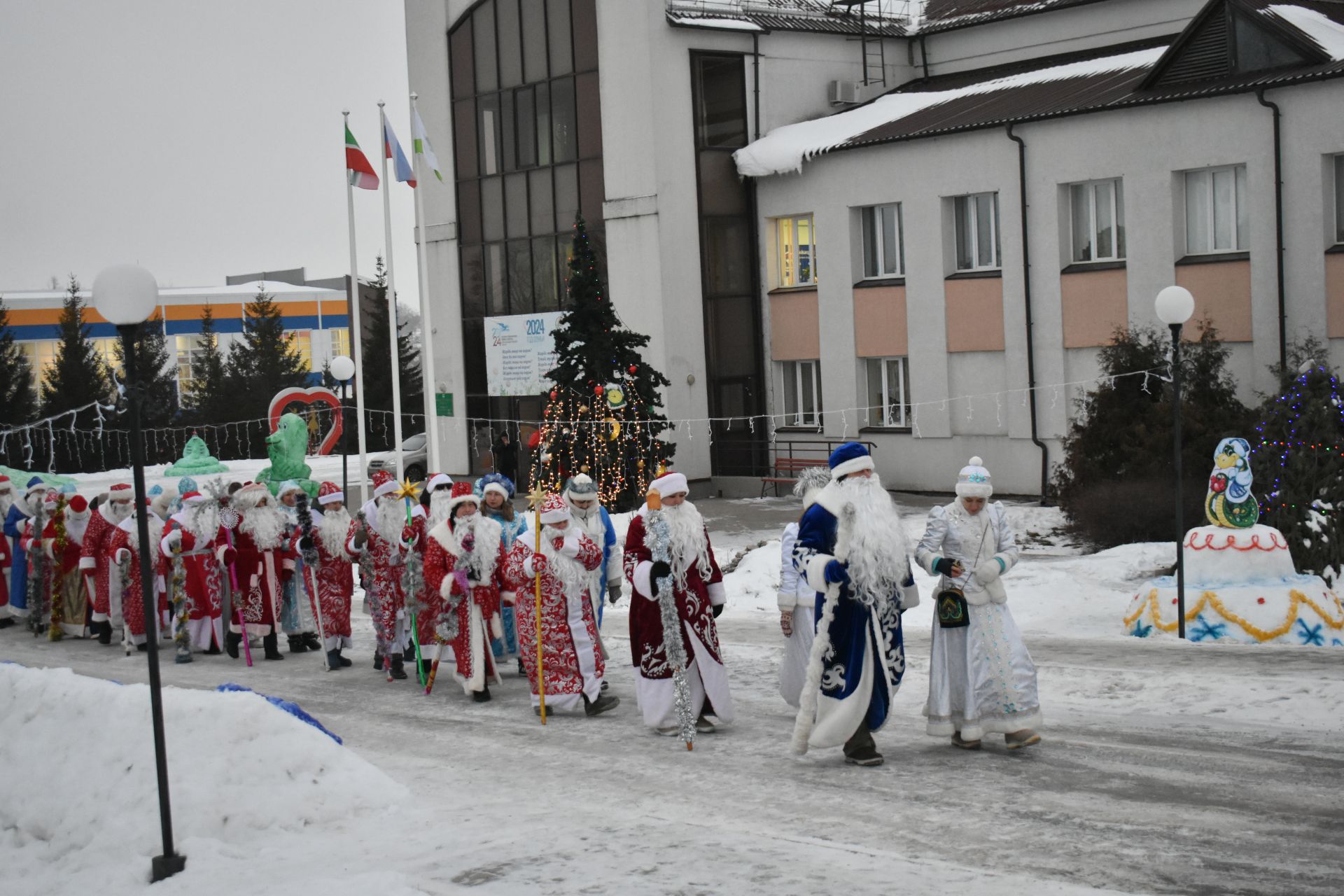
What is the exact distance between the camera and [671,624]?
1024 centimetres

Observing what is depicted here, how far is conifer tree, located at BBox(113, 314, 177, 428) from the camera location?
5975 cm

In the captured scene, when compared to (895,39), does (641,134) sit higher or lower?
lower

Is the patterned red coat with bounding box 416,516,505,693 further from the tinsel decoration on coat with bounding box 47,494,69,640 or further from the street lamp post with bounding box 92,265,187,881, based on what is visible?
the tinsel decoration on coat with bounding box 47,494,69,640

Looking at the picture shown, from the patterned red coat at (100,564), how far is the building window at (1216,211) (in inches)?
681

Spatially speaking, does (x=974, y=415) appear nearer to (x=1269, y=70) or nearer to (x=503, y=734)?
(x=1269, y=70)

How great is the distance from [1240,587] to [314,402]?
29224 mm

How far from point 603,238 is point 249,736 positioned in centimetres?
2373

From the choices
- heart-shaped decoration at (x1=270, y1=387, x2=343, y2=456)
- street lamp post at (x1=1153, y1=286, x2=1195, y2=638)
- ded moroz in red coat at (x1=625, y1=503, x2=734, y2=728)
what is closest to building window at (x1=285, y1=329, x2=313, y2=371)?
heart-shaped decoration at (x1=270, y1=387, x2=343, y2=456)

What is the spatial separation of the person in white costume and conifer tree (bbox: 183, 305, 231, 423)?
5486cm

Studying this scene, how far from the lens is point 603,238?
32000 millimetres

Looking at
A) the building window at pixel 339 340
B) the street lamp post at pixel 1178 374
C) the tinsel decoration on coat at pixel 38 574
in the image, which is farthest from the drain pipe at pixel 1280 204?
the building window at pixel 339 340

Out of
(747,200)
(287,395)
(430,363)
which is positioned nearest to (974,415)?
(747,200)

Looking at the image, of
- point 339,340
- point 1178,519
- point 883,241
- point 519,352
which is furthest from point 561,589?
point 339,340

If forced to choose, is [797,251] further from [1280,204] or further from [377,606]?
[377,606]
